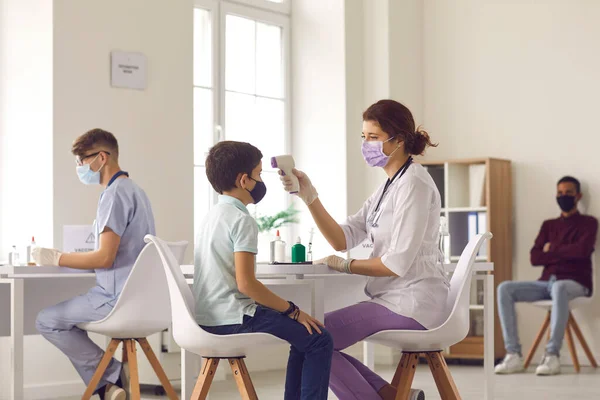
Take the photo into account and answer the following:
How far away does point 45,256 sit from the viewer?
3.64 m

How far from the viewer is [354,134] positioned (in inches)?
254

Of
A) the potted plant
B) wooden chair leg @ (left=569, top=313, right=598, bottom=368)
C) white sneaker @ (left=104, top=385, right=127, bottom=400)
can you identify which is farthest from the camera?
the potted plant

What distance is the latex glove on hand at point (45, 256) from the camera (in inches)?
142

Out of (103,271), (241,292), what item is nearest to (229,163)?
(241,292)

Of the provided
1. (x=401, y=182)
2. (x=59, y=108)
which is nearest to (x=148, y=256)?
(x=401, y=182)

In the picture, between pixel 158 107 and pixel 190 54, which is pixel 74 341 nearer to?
pixel 158 107

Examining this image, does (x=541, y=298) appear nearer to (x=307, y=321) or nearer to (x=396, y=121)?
(x=396, y=121)

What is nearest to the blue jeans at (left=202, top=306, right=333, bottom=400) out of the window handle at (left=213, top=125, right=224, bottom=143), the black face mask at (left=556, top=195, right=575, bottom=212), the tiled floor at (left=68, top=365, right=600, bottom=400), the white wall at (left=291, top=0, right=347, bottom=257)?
the tiled floor at (left=68, top=365, right=600, bottom=400)

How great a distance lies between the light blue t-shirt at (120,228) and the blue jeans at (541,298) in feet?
10.2

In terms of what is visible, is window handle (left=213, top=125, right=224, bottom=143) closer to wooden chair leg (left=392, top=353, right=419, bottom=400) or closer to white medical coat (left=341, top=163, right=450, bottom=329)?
white medical coat (left=341, top=163, right=450, bottom=329)

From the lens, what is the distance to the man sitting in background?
5.89 metres

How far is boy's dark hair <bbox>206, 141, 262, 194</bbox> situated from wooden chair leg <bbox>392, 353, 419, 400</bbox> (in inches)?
32.0

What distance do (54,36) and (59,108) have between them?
383 millimetres

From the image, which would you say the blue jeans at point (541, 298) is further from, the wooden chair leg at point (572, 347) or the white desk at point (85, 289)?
the white desk at point (85, 289)
